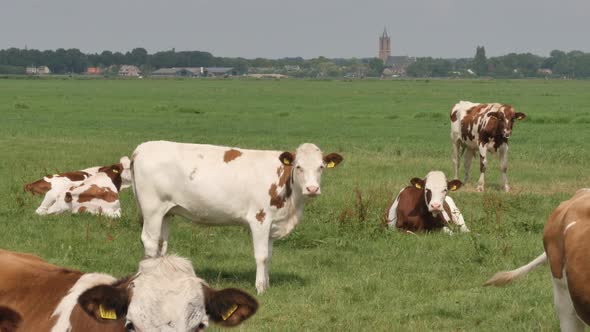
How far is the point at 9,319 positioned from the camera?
5.00 metres

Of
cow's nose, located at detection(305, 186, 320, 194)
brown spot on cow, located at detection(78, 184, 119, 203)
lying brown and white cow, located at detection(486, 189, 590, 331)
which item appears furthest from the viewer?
brown spot on cow, located at detection(78, 184, 119, 203)

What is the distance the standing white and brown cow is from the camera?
34.5 feet

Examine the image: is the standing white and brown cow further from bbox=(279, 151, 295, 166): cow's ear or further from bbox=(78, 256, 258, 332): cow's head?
bbox=(78, 256, 258, 332): cow's head

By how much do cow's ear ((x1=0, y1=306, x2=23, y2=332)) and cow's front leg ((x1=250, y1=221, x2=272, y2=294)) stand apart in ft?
17.0

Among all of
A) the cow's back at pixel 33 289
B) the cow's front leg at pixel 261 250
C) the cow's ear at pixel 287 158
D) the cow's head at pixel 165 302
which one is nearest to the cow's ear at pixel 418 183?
the cow's ear at pixel 287 158

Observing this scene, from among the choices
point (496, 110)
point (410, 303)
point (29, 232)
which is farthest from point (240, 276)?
point (496, 110)

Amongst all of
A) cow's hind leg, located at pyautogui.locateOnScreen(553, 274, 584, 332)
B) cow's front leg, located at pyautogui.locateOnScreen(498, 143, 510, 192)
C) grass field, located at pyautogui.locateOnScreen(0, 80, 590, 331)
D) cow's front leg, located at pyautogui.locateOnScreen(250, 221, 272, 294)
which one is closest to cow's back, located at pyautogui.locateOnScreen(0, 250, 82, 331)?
grass field, located at pyautogui.locateOnScreen(0, 80, 590, 331)

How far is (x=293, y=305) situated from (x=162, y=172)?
2315 mm

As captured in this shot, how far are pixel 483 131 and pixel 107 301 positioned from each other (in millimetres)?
16721

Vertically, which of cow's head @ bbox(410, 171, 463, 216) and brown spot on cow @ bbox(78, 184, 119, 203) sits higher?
cow's head @ bbox(410, 171, 463, 216)

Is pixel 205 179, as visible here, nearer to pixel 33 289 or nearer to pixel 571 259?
pixel 571 259

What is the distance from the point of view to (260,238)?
411 inches

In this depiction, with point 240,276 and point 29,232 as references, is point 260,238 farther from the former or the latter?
point 29,232

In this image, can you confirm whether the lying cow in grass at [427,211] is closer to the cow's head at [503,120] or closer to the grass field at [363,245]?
the grass field at [363,245]
